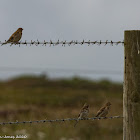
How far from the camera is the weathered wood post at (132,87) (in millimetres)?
5199

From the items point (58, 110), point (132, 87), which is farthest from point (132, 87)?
point (58, 110)

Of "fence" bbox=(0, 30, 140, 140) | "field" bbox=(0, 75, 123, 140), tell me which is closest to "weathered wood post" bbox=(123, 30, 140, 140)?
"fence" bbox=(0, 30, 140, 140)

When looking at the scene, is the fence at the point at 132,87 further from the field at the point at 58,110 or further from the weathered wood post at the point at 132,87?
the field at the point at 58,110

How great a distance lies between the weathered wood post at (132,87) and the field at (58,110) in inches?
45.8

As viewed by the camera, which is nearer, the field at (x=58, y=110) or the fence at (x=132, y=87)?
the fence at (x=132, y=87)

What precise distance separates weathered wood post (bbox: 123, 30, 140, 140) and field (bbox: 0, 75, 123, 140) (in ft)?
3.82

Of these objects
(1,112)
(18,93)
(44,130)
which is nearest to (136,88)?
(44,130)

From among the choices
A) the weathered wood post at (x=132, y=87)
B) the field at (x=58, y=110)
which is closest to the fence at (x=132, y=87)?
the weathered wood post at (x=132, y=87)

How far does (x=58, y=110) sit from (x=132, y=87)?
13730mm

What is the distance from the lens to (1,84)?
39.6 m

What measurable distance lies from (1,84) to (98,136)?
28.1 m

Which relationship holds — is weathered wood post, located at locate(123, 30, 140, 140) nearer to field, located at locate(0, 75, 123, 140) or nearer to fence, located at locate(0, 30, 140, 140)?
fence, located at locate(0, 30, 140, 140)

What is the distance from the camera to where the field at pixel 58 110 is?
11810 mm

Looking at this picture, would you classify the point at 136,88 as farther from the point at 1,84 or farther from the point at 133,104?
the point at 1,84
